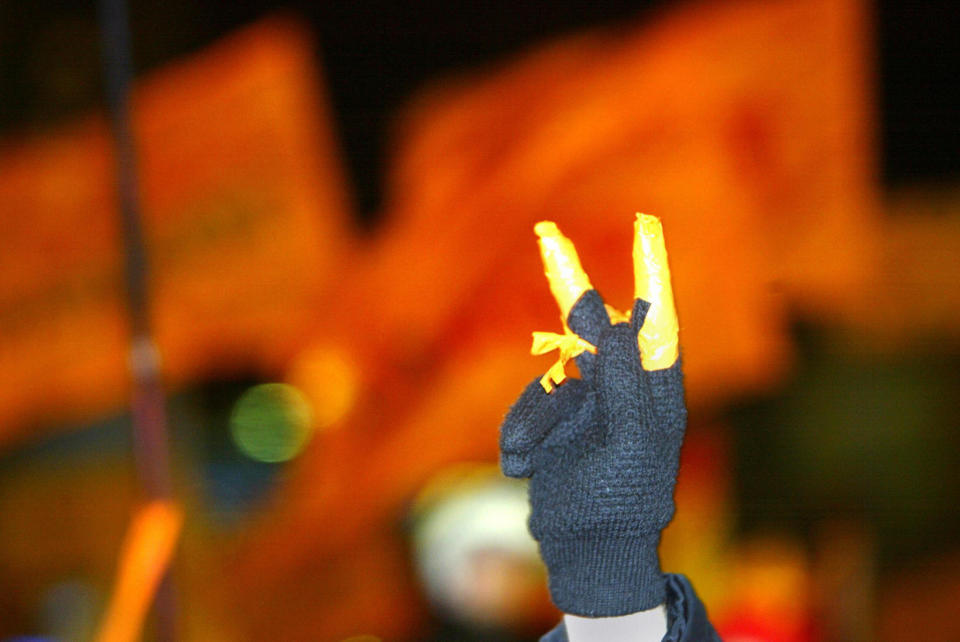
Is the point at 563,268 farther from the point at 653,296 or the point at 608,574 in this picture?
the point at 608,574

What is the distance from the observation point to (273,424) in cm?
204

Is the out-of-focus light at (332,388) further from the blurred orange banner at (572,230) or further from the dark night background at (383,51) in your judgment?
the dark night background at (383,51)

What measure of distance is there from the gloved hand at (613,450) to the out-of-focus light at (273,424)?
139 centimetres

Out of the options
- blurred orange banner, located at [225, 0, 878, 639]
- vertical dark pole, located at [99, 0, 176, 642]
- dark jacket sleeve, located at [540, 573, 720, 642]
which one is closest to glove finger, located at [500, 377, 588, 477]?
dark jacket sleeve, located at [540, 573, 720, 642]

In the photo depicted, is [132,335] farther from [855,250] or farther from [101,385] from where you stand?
[855,250]

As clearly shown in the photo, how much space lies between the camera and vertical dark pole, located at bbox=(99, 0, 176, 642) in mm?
2057

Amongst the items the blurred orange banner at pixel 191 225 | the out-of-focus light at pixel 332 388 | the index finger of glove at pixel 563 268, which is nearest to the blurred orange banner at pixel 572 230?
the out-of-focus light at pixel 332 388

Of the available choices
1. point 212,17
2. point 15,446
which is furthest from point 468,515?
point 212,17

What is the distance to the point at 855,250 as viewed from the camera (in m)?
1.90

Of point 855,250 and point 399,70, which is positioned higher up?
point 399,70

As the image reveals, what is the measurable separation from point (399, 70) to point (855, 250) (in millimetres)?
990

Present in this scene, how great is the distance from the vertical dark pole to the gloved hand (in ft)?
5.04

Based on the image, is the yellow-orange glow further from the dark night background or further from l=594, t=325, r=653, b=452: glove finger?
l=594, t=325, r=653, b=452: glove finger

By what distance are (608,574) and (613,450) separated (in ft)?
0.30
